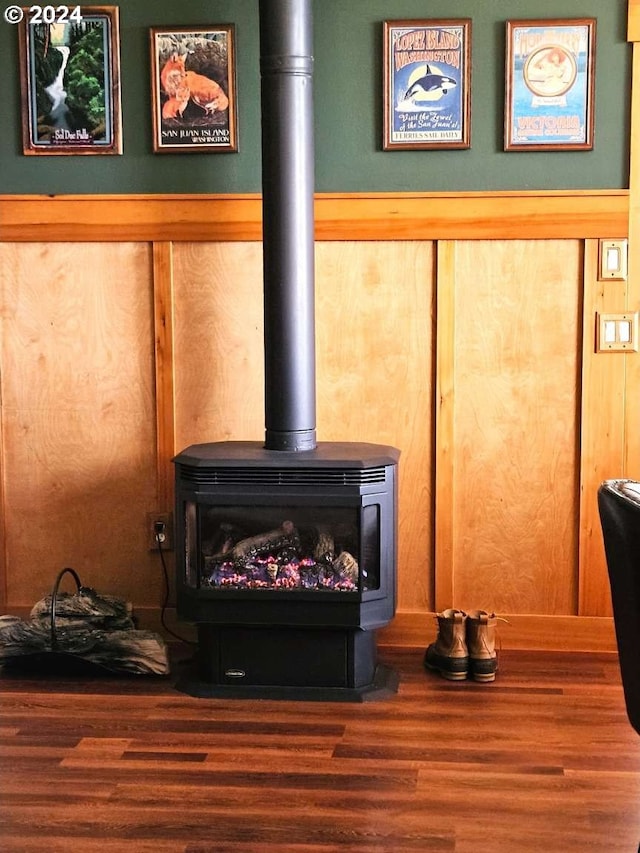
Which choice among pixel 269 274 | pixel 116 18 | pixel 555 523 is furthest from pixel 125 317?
pixel 555 523

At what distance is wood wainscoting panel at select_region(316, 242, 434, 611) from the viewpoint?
385 centimetres

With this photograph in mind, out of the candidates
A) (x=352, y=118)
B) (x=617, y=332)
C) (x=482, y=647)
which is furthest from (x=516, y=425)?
(x=352, y=118)

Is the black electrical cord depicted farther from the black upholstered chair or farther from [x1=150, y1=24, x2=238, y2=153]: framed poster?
the black upholstered chair

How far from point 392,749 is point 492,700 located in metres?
0.50

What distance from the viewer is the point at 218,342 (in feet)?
12.9

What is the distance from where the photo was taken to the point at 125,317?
13.0 feet

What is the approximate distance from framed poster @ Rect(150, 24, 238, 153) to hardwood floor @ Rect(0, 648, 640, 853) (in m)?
1.85

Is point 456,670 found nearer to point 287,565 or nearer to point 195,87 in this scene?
point 287,565

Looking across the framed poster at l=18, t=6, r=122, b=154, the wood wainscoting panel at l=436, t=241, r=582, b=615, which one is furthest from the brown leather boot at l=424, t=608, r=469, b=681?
the framed poster at l=18, t=6, r=122, b=154

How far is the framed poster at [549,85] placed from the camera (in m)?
3.70

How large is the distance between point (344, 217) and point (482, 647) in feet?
4.98

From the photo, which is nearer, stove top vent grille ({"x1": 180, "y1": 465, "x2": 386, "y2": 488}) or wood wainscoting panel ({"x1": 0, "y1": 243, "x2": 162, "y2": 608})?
stove top vent grille ({"x1": 180, "y1": 465, "x2": 386, "y2": 488})

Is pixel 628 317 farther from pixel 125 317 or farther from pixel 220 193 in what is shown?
pixel 125 317

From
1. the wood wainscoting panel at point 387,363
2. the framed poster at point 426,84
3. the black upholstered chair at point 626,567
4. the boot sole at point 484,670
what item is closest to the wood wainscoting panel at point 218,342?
the wood wainscoting panel at point 387,363
